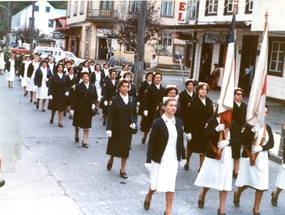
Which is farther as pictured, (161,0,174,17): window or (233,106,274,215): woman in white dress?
(161,0,174,17): window

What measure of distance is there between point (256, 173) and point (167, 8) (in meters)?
44.0

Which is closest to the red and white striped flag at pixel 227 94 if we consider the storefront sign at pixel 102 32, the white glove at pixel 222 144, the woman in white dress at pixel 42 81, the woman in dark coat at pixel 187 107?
the white glove at pixel 222 144

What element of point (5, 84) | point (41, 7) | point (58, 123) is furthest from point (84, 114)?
point (41, 7)

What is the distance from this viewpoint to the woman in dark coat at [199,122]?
941 cm

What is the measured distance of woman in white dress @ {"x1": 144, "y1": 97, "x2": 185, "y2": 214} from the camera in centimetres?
657

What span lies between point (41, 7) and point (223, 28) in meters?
68.1

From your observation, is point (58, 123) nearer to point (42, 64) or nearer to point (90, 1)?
point (42, 64)

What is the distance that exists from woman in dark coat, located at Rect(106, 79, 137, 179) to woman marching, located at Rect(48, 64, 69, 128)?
5.09 m

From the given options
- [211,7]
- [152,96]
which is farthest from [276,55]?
[152,96]

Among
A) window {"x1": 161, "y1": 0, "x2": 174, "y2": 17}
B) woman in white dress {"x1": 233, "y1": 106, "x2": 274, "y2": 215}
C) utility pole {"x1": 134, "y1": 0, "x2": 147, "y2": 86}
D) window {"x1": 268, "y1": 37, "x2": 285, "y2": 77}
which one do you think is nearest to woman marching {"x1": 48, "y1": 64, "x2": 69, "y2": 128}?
utility pole {"x1": 134, "y1": 0, "x2": 147, "y2": 86}

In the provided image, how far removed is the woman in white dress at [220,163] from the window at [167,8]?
43625mm

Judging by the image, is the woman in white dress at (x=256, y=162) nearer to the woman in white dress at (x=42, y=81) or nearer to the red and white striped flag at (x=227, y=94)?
the red and white striped flag at (x=227, y=94)

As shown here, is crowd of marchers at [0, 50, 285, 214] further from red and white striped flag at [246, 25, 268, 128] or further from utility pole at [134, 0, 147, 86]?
utility pole at [134, 0, 147, 86]

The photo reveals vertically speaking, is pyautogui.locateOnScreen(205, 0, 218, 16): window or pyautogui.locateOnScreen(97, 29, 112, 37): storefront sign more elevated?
pyautogui.locateOnScreen(205, 0, 218, 16): window
